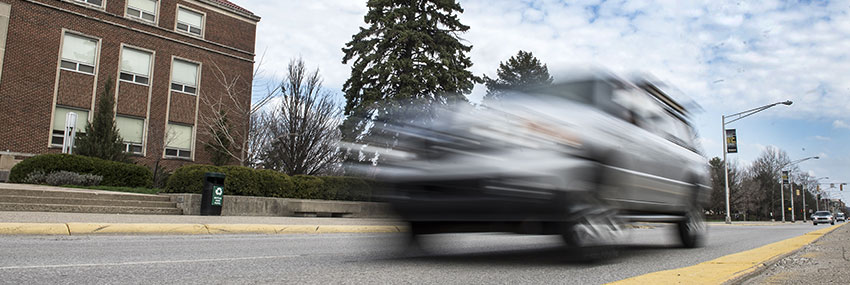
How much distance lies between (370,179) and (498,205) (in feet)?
5.26

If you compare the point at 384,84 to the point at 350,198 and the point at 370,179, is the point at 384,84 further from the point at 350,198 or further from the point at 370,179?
the point at 370,179

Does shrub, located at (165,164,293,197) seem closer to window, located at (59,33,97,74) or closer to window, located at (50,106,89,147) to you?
window, located at (50,106,89,147)

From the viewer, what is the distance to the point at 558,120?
453 cm

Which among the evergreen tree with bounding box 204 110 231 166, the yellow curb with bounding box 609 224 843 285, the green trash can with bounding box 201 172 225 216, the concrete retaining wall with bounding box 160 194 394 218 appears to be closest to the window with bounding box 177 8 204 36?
the evergreen tree with bounding box 204 110 231 166

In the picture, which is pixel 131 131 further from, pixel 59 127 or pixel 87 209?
pixel 87 209

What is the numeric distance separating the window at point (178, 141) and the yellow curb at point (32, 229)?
63.3ft

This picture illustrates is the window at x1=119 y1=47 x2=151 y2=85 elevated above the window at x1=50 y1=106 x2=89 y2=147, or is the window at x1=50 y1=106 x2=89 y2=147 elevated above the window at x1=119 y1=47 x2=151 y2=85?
the window at x1=119 y1=47 x2=151 y2=85

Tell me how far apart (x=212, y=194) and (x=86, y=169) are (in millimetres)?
6766

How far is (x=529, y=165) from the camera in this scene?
4.30 meters

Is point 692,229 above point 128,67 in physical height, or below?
below

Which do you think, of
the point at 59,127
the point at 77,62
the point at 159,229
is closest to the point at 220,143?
the point at 59,127

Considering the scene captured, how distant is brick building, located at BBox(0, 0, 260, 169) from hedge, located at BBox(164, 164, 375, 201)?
24.9ft

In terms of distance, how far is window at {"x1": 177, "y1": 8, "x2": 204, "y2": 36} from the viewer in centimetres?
2795

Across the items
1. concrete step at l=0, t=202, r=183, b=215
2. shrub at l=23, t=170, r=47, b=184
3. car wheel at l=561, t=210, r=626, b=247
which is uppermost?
shrub at l=23, t=170, r=47, b=184
